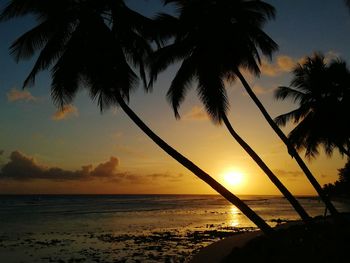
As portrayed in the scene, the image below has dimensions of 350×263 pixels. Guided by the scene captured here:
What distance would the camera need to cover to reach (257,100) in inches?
588

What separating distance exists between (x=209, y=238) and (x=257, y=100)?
45.4 ft

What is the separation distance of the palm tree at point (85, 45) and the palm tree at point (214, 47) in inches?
80.8

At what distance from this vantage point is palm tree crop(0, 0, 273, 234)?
39.1ft

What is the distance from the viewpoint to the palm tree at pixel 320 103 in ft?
69.1

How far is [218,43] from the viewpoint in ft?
45.5

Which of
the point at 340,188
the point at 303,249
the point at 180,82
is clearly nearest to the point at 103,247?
the point at 180,82

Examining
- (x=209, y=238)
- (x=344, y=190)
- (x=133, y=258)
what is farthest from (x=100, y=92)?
(x=344, y=190)

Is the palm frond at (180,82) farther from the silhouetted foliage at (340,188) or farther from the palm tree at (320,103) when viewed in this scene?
the silhouetted foliage at (340,188)

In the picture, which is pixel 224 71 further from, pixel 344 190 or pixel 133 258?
pixel 344 190

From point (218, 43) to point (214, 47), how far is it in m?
0.20

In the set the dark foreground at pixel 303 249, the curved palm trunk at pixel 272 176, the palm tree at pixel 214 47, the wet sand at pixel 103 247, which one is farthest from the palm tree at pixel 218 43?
the wet sand at pixel 103 247

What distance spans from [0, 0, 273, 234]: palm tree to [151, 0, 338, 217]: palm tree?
2.15 m

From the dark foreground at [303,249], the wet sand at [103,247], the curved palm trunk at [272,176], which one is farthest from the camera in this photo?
the wet sand at [103,247]

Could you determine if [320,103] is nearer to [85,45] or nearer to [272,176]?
[272,176]
